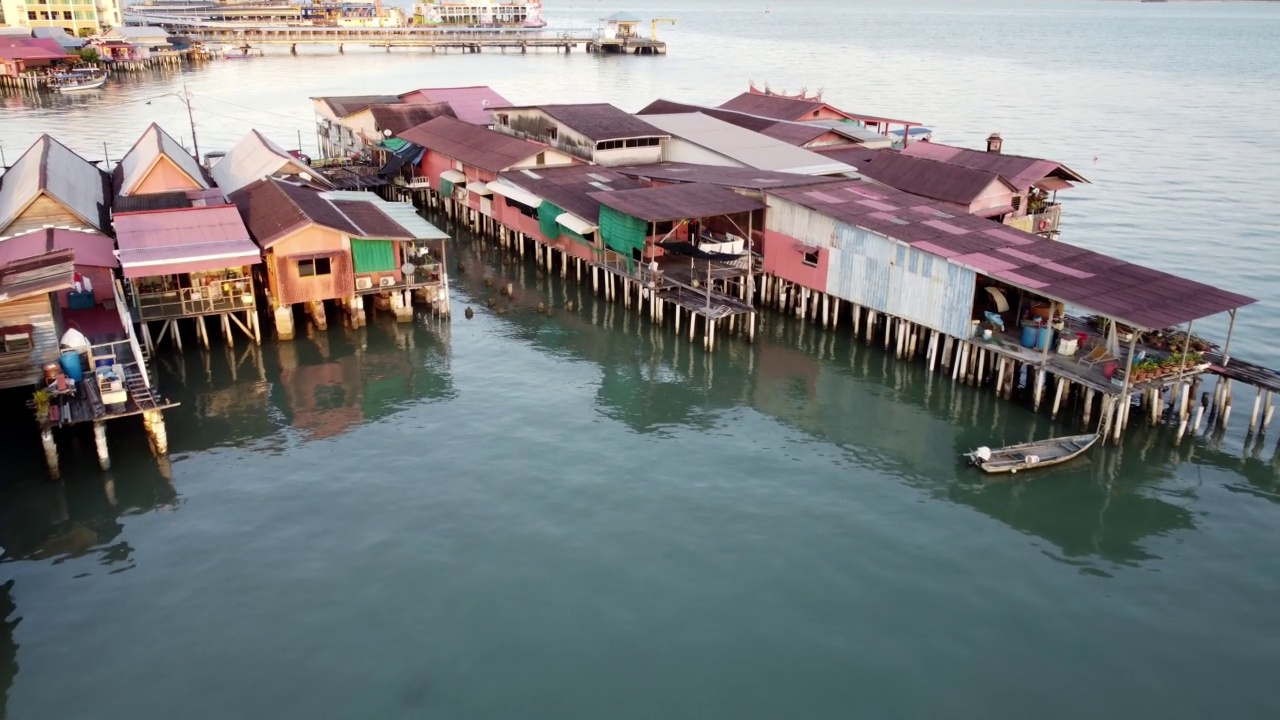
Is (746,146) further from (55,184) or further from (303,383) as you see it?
(55,184)

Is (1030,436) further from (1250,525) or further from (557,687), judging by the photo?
(557,687)

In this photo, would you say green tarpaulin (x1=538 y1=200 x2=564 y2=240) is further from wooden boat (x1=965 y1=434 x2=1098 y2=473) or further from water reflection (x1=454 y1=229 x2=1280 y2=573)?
wooden boat (x1=965 y1=434 x2=1098 y2=473)

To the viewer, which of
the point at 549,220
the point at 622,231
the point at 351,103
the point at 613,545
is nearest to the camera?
the point at 613,545

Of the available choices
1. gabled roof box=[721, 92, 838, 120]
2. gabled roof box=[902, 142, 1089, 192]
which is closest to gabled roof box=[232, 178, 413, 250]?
gabled roof box=[902, 142, 1089, 192]

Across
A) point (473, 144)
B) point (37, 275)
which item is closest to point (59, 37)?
→ point (473, 144)

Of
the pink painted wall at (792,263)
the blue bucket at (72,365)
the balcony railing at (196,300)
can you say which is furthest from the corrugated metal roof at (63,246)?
the pink painted wall at (792,263)

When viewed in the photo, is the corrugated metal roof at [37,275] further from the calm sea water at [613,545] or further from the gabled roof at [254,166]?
the gabled roof at [254,166]
